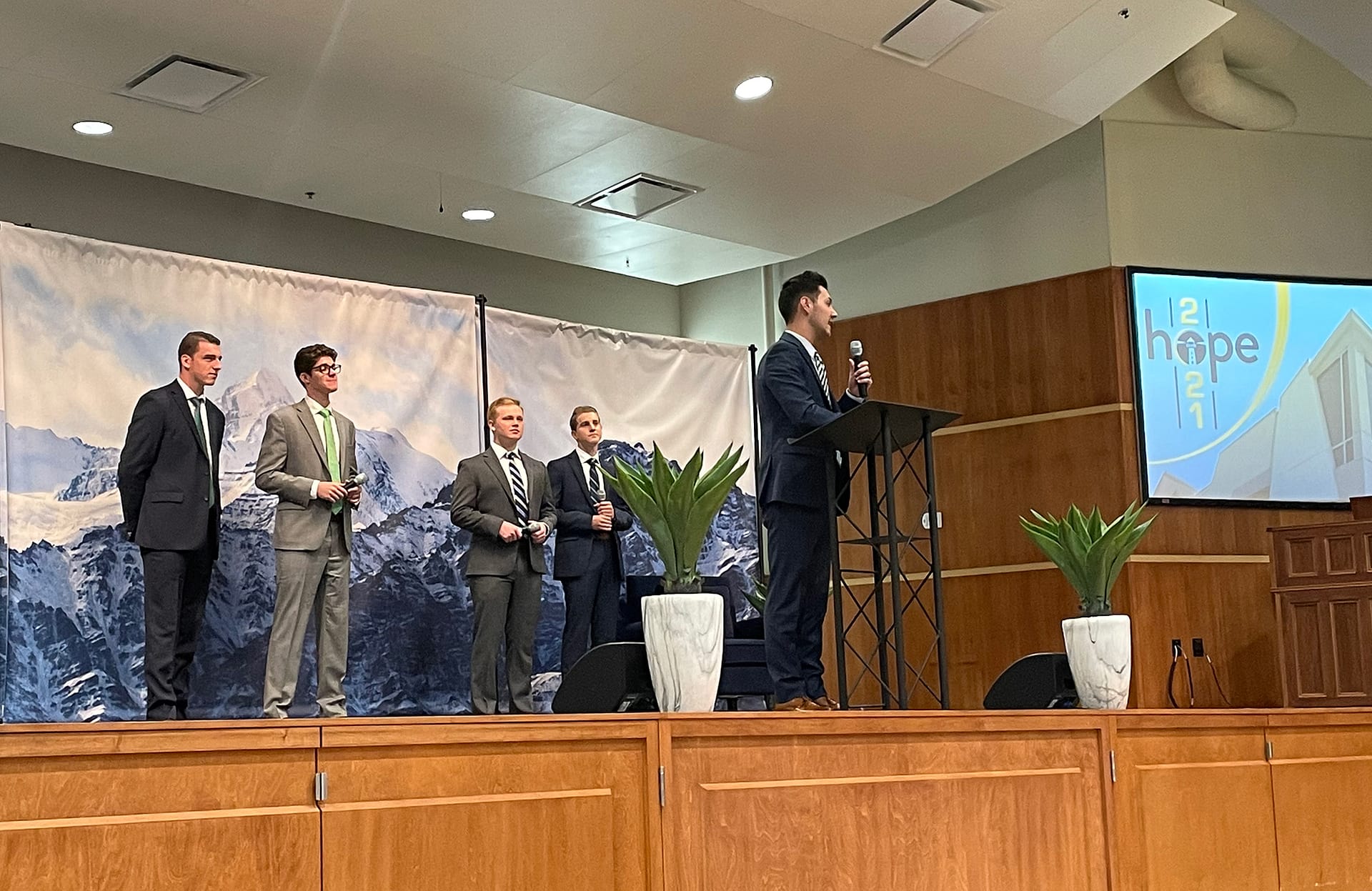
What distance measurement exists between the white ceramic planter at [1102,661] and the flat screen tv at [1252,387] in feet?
9.49

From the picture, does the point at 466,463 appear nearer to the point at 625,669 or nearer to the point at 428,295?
the point at 428,295

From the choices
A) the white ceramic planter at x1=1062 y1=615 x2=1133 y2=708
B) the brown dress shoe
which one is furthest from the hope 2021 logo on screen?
the brown dress shoe

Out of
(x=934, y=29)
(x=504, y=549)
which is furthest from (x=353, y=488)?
(x=934, y=29)

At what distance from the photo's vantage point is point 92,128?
5156mm

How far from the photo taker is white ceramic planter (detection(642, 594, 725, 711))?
2947mm

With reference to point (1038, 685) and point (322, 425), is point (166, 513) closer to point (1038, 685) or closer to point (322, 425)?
point (322, 425)

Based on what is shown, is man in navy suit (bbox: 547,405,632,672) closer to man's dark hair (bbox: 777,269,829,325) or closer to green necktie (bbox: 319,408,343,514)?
green necktie (bbox: 319,408,343,514)

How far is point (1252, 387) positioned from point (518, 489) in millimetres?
3794

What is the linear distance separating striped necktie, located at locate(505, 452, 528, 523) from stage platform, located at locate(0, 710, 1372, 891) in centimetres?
255

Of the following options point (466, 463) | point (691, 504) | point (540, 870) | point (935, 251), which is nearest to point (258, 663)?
point (466, 463)

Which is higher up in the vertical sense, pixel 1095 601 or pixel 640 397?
pixel 640 397

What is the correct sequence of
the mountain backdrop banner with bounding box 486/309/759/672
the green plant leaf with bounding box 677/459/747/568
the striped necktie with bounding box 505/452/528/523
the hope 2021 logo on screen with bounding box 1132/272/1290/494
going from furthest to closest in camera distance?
the hope 2021 logo on screen with bounding box 1132/272/1290/494 → the mountain backdrop banner with bounding box 486/309/759/672 → the striped necktie with bounding box 505/452/528/523 → the green plant leaf with bounding box 677/459/747/568

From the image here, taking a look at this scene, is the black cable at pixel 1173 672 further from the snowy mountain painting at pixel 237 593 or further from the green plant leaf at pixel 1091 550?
the snowy mountain painting at pixel 237 593

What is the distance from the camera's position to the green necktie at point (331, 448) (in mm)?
4875
